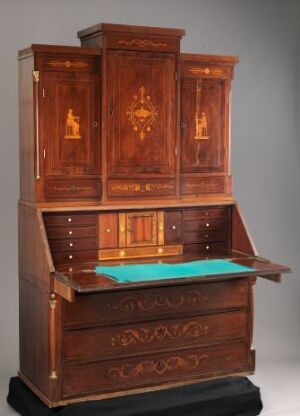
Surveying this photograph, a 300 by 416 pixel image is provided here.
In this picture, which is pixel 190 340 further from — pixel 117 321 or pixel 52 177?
pixel 52 177

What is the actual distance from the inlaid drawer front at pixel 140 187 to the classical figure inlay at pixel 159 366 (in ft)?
3.15

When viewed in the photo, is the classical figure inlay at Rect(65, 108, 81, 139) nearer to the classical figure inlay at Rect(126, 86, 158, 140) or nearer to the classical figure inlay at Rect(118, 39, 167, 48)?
the classical figure inlay at Rect(126, 86, 158, 140)

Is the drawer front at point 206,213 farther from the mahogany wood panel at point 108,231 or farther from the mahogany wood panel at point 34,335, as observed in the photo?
the mahogany wood panel at point 34,335

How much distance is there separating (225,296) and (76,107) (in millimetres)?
1404

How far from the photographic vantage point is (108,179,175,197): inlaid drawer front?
4.87 m

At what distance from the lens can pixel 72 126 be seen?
15.6ft

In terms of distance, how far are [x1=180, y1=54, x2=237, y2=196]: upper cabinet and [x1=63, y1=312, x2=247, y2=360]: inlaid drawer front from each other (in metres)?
0.78

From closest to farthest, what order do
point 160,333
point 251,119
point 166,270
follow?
1. point 166,270
2. point 160,333
3. point 251,119

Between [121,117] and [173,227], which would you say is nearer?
[121,117]

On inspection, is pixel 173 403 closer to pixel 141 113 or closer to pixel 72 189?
pixel 72 189

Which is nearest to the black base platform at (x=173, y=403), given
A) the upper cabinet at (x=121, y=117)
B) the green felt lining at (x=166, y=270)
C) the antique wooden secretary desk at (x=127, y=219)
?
the antique wooden secretary desk at (x=127, y=219)

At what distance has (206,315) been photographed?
494 cm

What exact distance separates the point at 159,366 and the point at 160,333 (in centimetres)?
19

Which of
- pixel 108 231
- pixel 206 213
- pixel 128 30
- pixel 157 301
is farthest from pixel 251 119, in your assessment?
pixel 157 301
